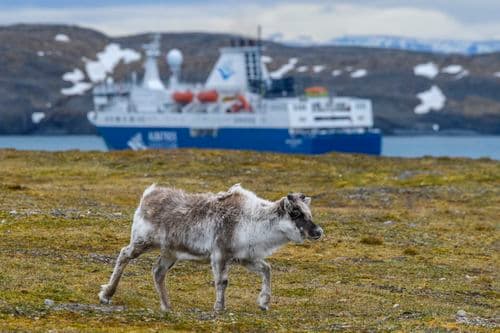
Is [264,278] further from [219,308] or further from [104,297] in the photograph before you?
[104,297]

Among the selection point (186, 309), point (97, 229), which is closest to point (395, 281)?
point (186, 309)

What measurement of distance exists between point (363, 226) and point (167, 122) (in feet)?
373

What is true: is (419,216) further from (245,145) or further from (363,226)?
(245,145)

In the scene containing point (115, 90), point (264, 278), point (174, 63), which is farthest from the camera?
point (174, 63)

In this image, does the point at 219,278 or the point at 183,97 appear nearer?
the point at 219,278

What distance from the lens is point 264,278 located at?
655 inches

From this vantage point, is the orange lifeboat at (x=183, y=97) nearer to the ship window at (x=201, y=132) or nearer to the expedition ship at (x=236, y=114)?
the expedition ship at (x=236, y=114)

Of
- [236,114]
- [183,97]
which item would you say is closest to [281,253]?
[236,114]

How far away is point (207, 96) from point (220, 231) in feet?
417

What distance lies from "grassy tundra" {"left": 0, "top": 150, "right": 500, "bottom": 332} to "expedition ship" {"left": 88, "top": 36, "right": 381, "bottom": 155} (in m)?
80.8

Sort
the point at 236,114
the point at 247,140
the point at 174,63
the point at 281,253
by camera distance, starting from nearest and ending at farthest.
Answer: the point at 281,253 < the point at 247,140 < the point at 236,114 < the point at 174,63

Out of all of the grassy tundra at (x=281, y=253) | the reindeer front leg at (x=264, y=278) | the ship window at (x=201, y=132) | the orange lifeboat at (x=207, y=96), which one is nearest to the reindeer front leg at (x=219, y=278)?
the grassy tundra at (x=281, y=253)

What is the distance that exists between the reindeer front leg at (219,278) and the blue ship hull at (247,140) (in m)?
109

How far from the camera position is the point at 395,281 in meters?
21.9
